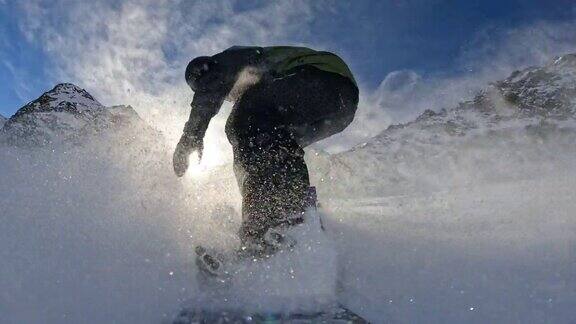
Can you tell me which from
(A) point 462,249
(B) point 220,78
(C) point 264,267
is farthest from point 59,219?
(A) point 462,249

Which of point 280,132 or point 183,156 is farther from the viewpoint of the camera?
point 183,156

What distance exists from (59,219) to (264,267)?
177 centimetres

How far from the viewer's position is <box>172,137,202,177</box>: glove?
3.04 m

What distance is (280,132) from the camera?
2.95 m

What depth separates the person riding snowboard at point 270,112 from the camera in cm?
268

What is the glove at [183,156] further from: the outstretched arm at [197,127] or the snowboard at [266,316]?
the snowboard at [266,316]

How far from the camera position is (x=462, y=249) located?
9.77ft

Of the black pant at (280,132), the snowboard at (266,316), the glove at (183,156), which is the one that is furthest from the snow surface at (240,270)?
the glove at (183,156)

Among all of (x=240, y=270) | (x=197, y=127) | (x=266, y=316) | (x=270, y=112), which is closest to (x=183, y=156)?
(x=197, y=127)

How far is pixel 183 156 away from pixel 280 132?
0.64 meters

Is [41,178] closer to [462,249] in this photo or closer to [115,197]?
[115,197]

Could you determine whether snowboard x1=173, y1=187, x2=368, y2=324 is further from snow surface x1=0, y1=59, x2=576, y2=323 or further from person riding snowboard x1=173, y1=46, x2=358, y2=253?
person riding snowboard x1=173, y1=46, x2=358, y2=253

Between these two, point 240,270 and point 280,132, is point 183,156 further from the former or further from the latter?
point 240,270

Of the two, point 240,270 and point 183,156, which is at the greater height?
point 183,156
